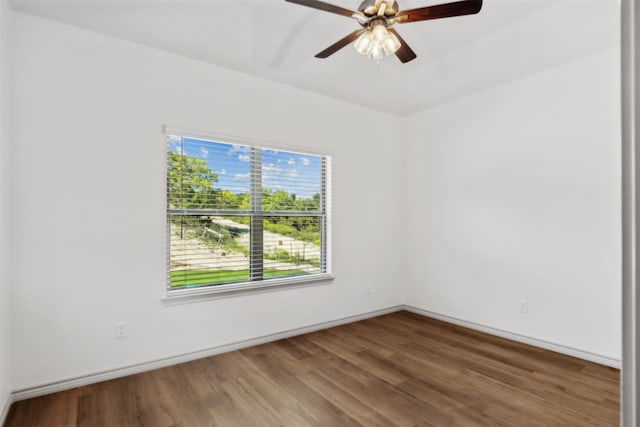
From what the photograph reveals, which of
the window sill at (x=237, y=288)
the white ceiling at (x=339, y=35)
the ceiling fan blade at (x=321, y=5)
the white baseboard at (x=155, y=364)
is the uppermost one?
the white ceiling at (x=339, y=35)

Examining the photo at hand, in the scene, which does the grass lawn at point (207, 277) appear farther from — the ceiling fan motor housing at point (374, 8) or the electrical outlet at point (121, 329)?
the ceiling fan motor housing at point (374, 8)

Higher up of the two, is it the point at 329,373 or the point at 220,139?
the point at 220,139

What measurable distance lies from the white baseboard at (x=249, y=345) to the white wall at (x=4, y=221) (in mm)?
218

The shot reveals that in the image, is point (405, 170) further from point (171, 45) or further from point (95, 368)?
point (95, 368)

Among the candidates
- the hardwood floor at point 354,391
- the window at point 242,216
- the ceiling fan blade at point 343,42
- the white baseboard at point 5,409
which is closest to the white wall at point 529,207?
the hardwood floor at point 354,391

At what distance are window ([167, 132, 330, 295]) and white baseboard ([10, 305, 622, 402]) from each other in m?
0.55

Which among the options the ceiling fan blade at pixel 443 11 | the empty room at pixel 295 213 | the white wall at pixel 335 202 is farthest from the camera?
the white wall at pixel 335 202

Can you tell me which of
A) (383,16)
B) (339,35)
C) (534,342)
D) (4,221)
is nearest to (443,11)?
(383,16)

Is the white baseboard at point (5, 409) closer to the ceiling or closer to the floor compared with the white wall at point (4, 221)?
closer to the floor

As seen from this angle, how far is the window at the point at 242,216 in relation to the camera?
3.02 meters

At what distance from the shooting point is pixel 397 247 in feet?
15.1

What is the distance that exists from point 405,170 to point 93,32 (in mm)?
3701

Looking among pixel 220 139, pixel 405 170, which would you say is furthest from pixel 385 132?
pixel 220 139

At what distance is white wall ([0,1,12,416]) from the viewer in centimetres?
212
